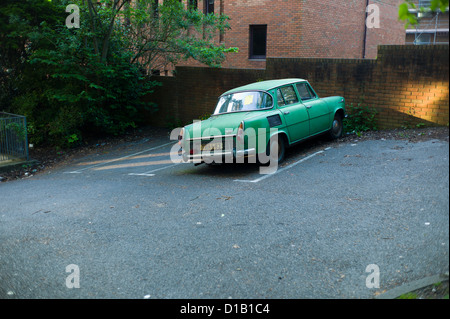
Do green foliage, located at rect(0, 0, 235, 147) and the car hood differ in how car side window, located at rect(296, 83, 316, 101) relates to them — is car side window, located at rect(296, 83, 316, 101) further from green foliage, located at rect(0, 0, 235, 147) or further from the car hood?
green foliage, located at rect(0, 0, 235, 147)

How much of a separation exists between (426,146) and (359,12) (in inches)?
620

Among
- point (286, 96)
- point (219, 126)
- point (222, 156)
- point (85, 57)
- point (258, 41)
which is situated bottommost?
point (222, 156)

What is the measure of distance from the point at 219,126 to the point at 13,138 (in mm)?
9007

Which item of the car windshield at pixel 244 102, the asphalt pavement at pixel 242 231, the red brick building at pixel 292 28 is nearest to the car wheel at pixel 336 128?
the asphalt pavement at pixel 242 231

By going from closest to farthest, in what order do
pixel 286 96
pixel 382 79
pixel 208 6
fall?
pixel 286 96 < pixel 382 79 < pixel 208 6

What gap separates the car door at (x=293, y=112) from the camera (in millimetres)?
10125

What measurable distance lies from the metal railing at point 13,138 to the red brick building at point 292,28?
327 inches

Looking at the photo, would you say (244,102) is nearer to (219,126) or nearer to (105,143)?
(219,126)

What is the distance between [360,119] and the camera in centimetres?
1279

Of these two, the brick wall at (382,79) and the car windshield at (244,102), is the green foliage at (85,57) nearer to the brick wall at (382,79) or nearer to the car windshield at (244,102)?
the brick wall at (382,79)

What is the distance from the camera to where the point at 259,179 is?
898 centimetres

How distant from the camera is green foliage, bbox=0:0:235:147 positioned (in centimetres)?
1559

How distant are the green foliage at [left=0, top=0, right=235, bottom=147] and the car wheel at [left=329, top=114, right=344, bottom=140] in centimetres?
558

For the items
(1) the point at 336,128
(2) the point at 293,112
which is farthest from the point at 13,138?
(1) the point at 336,128
